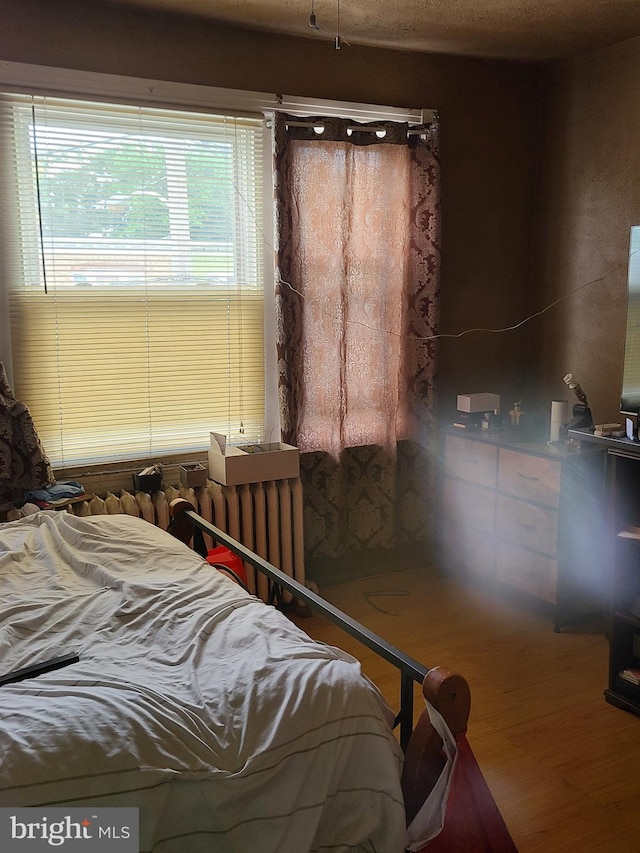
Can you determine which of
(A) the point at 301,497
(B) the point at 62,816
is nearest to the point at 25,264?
(A) the point at 301,497

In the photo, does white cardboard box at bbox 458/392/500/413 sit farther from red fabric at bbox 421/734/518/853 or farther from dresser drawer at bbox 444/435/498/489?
red fabric at bbox 421/734/518/853

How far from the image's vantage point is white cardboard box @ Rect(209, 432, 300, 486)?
11.2 feet

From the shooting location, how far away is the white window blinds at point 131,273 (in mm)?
3119

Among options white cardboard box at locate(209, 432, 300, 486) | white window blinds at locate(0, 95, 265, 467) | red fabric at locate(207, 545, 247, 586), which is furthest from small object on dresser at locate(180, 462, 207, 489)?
red fabric at locate(207, 545, 247, 586)

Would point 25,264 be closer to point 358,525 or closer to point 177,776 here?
point 358,525

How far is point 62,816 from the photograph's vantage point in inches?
49.5

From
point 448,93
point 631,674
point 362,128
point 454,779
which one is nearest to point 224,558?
point 631,674

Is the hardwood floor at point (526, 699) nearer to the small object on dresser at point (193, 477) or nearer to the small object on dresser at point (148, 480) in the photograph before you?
the small object on dresser at point (193, 477)

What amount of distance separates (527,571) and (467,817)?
88.2 inches

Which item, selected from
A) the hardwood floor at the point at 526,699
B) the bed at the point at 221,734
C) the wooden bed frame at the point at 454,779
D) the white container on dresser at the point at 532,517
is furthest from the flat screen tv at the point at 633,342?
the wooden bed frame at the point at 454,779

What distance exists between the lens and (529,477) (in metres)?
3.52

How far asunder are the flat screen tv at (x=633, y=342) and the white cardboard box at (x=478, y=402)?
0.76 meters

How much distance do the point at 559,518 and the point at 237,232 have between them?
1.92 metres

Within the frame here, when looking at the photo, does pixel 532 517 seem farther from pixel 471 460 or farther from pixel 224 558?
pixel 224 558
